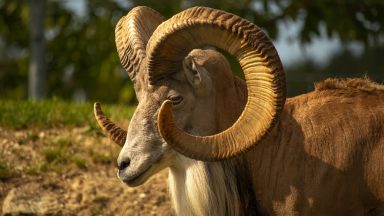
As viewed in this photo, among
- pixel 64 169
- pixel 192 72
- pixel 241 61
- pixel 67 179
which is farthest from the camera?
pixel 64 169

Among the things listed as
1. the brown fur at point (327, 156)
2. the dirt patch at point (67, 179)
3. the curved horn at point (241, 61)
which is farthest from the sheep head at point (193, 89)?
the dirt patch at point (67, 179)

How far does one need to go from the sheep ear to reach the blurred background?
989cm

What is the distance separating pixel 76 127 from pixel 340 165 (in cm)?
475

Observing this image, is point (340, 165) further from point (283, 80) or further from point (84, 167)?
point (84, 167)

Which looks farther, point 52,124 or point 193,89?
point 52,124

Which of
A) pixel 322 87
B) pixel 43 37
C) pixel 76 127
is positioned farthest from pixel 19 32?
pixel 322 87

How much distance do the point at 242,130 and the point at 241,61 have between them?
565mm

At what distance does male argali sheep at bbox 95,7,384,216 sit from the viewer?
8281 mm

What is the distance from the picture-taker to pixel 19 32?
2688 cm

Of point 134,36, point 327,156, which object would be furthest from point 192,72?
point 327,156

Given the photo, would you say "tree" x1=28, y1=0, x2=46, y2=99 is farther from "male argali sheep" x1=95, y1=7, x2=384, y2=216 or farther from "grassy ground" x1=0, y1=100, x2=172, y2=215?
"male argali sheep" x1=95, y1=7, x2=384, y2=216

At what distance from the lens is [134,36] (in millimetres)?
9031

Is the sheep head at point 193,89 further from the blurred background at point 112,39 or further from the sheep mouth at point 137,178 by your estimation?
the blurred background at point 112,39

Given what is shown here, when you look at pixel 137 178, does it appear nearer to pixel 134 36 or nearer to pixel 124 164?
pixel 124 164
